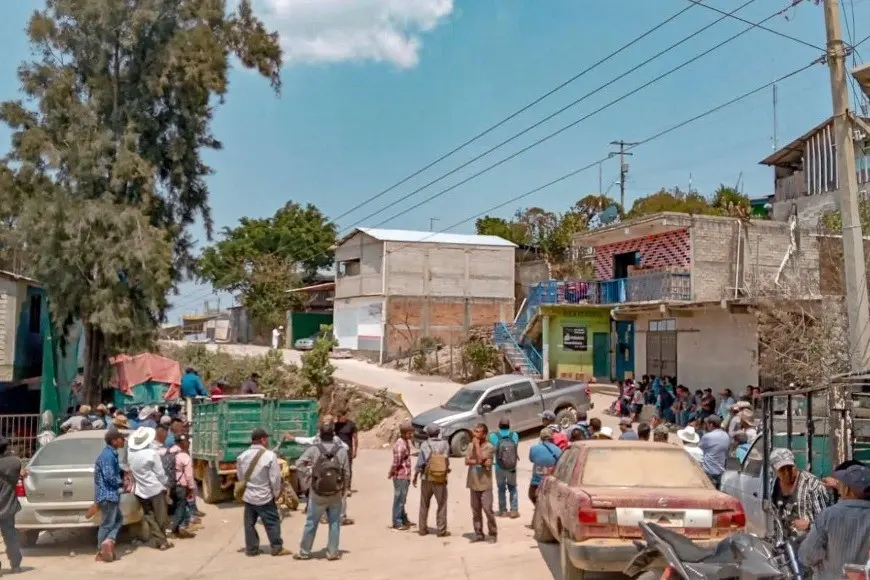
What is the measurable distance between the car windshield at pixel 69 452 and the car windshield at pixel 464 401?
34.2 ft

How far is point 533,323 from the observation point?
32.3 metres

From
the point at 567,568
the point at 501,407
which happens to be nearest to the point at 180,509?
the point at 567,568

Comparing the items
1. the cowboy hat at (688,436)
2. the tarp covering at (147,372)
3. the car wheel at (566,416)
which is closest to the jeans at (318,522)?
the cowboy hat at (688,436)

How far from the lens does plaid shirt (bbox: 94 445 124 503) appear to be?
34.0 feet

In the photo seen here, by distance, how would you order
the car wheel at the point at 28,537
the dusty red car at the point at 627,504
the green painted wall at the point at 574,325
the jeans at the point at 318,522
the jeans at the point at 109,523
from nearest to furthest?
the dusty red car at the point at 627,504 < the jeans at the point at 318,522 < the jeans at the point at 109,523 < the car wheel at the point at 28,537 < the green painted wall at the point at 574,325

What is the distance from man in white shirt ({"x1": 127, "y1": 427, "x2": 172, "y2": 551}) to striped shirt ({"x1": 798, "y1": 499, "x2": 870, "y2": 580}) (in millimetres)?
8266

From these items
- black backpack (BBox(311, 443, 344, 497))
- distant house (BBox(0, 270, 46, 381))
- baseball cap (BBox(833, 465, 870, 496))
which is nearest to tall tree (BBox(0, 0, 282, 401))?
distant house (BBox(0, 270, 46, 381))

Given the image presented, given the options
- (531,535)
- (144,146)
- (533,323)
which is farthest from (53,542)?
(533,323)

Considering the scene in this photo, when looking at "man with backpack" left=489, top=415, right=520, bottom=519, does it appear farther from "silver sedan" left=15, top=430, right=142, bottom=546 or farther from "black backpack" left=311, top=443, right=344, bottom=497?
"silver sedan" left=15, top=430, right=142, bottom=546

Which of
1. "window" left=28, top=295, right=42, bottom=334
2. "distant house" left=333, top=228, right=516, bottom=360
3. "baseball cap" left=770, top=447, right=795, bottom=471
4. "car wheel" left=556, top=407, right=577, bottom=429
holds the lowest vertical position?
"car wheel" left=556, top=407, right=577, bottom=429

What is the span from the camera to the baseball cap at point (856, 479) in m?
5.39

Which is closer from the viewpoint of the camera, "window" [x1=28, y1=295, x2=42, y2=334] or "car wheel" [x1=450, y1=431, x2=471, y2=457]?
"car wheel" [x1=450, y1=431, x2=471, y2=457]

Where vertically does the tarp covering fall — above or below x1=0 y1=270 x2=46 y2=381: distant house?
below

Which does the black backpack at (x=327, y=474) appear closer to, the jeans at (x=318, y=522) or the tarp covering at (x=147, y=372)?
the jeans at (x=318, y=522)
